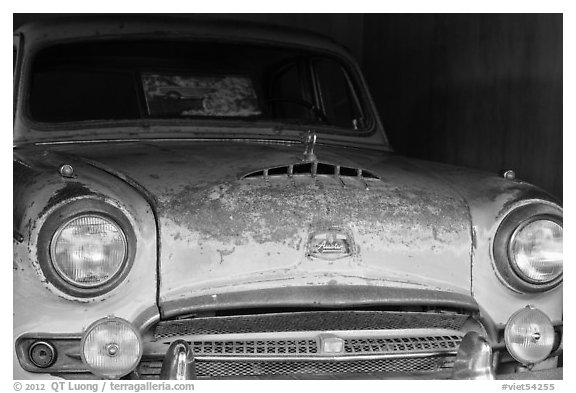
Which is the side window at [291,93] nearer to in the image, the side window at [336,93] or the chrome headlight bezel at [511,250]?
the side window at [336,93]

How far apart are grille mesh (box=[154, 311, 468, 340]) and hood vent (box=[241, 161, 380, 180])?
462 mm

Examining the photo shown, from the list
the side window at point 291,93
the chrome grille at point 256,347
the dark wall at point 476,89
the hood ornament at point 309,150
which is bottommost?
the chrome grille at point 256,347

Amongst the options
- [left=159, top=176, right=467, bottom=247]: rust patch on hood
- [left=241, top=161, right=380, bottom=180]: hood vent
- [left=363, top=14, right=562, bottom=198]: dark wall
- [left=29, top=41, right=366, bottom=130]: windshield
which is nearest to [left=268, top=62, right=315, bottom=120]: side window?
[left=29, top=41, right=366, bottom=130]: windshield

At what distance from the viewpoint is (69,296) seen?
2547 millimetres

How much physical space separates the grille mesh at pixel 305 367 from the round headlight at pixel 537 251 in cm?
38

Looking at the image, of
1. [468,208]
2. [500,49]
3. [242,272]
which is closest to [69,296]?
[242,272]

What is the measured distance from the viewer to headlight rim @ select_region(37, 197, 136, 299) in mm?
2523

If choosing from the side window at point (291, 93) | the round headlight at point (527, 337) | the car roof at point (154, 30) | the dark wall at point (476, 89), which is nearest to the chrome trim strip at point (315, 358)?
the round headlight at point (527, 337)

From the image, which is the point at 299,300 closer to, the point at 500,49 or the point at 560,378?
the point at 560,378

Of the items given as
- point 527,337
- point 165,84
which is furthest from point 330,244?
point 165,84

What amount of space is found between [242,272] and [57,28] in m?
1.66

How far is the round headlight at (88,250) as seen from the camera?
253cm

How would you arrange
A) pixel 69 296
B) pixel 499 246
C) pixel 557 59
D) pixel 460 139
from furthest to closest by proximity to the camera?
pixel 460 139 → pixel 557 59 → pixel 499 246 → pixel 69 296

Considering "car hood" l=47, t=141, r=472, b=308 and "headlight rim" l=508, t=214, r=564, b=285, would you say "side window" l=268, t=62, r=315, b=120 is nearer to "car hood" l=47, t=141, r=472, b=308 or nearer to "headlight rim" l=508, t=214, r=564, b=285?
"car hood" l=47, t=141, r=472, b=308
